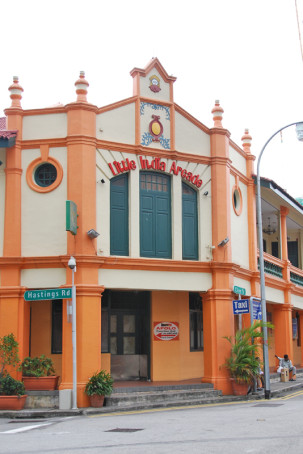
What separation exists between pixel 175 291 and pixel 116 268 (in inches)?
135

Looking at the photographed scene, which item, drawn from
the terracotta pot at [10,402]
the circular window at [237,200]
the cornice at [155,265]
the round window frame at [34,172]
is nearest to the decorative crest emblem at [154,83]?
the round window frame at [34,172]

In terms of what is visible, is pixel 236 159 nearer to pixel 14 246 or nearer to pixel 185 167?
pixel 185 167

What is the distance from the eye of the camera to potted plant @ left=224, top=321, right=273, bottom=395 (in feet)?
63.8

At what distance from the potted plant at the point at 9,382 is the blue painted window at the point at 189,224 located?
20.0 ft

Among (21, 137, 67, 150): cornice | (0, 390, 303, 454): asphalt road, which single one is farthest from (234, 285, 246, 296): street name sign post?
(21, 137, 67, 150): cornice

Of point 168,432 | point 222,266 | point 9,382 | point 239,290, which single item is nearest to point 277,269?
point 239,290

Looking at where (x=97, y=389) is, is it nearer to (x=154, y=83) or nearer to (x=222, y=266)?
(x=222, y=266)

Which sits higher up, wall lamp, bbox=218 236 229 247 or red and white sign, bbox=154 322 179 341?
wall lamp, bbox=218 236 229 247

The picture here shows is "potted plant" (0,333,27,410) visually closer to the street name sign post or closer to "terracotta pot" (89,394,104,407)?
"terracotta pot" (89,394,104,407)

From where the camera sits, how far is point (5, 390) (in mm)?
17266

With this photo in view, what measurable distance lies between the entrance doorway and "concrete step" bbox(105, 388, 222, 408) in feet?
7.35

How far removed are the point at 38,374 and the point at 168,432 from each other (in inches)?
273

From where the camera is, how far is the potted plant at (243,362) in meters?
19.4

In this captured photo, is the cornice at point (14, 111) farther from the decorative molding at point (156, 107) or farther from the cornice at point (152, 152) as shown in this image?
the decorative molding at point (156, 107)
